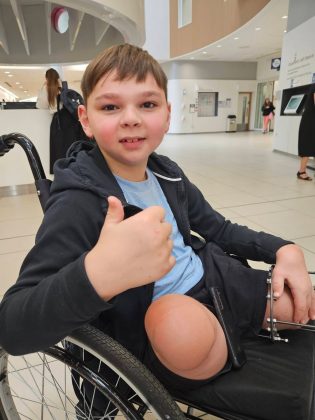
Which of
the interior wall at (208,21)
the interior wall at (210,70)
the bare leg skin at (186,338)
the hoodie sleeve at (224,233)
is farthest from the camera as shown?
the interior wall at (210,70)

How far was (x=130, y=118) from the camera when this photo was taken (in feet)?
2.16

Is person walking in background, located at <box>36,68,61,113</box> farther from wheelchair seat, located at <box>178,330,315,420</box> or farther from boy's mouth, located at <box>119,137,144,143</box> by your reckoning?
wheelchair seat, located at <box>178,330,315,420</box>

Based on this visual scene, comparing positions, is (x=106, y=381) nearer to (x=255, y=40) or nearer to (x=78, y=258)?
(x=78, y=258)

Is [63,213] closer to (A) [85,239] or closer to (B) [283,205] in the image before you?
(A) [85,239]

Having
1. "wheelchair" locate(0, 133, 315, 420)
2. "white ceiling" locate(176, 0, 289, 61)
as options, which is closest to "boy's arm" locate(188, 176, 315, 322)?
"wheelchair" locate(0, 133, 315, 420)

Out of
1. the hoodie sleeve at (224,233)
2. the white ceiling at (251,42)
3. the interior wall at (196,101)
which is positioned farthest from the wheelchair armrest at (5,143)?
the interior wall at (196,101)

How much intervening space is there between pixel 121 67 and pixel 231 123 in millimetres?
14389

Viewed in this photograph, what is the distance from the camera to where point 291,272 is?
0.75 m

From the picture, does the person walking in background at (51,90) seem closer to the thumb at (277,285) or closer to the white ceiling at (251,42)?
the white ceiling at (251,42)

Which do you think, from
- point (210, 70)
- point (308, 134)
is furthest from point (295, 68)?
point (210, 70)

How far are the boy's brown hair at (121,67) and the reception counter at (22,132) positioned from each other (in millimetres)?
3070

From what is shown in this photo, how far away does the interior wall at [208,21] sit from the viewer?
8.30 m

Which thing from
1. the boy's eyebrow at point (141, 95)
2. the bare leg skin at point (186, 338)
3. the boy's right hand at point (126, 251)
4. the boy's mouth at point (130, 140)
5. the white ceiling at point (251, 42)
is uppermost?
the white ceiling at point (251, 42)

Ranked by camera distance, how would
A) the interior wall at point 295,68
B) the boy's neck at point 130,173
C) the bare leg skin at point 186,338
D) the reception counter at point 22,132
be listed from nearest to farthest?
the bare leg skin at point 186,338 < the boy's neck at point 130,173 < the reception counter at point 22,132 < the interior wall at point 295,68
